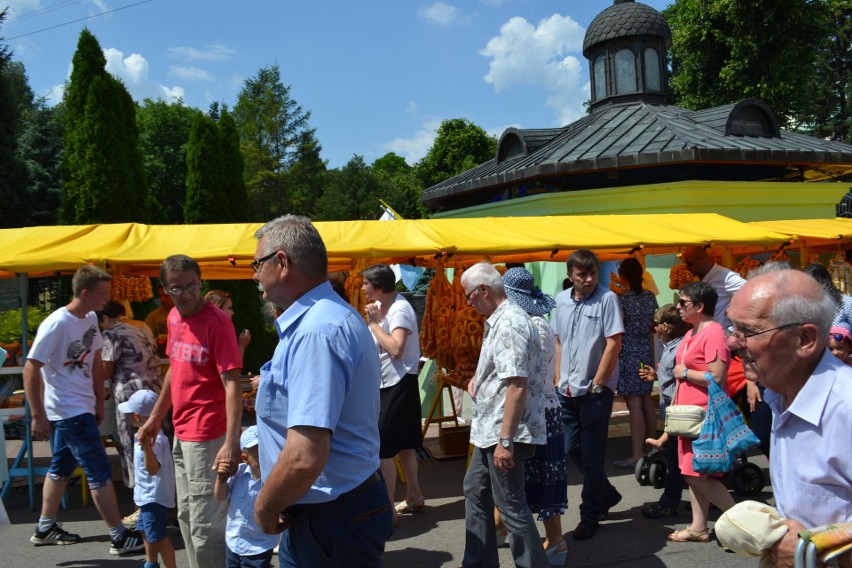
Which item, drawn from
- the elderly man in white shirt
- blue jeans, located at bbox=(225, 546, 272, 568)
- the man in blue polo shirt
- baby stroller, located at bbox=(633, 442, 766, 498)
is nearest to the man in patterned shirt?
the man in blue polo shirt

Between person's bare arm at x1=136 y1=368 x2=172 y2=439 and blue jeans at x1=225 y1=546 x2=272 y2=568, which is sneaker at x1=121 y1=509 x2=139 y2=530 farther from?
blue jeans at x1=225 y1=546 x2=272 y2=568

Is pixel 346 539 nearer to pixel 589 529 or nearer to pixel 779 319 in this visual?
pixel 779 319

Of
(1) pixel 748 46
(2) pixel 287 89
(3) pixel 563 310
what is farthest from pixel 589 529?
(2) pixel 287 89

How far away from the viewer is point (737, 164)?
47.2 ft

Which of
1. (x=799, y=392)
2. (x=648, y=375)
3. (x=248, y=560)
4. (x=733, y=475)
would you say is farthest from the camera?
(x=648, y=375)

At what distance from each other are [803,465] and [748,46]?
77.7 ft

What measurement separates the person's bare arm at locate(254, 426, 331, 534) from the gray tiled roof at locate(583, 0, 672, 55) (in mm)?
18339

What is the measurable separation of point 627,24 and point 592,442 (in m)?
15.9

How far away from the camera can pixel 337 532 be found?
7.72 feet

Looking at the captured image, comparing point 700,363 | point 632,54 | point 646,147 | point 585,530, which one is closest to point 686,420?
point 700,363

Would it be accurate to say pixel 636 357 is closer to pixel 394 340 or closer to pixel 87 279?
pixel 394 340

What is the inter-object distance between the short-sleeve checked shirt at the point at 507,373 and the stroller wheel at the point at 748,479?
111 inches

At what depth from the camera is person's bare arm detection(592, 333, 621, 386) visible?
193 inches

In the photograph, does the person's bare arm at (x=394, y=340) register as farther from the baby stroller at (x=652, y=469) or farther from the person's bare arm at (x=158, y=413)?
the baby stroller at (x=652, y=469)
